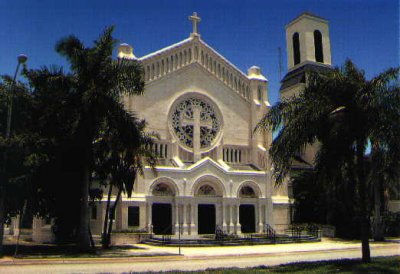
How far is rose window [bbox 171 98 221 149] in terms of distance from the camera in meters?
41.8

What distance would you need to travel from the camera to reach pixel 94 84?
24.5m

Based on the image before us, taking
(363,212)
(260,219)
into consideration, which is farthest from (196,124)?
(363,212)

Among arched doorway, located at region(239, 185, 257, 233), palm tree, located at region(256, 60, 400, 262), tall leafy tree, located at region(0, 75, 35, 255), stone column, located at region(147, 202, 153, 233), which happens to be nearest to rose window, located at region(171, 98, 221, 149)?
arched doorway, located at region(239, 185, 257, 233)

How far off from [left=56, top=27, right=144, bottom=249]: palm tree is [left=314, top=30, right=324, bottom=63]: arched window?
Result: 38.1 m

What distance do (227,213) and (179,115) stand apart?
33.9 ft

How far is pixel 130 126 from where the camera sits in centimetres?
2511

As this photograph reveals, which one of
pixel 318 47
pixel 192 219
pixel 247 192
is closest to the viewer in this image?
pixel 192 219

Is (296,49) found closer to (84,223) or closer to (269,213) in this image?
(269,213)

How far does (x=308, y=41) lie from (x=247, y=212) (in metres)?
26.4

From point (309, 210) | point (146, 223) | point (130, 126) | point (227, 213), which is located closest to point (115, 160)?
point (130, 126)

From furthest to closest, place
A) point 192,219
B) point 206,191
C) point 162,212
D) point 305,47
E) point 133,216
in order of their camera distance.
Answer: point 305,47 < point 206,191 < point 192,219 < point 162,212 < point 133,216

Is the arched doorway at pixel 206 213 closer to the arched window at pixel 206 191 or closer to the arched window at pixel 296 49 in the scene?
the arched window at pixel 206 191

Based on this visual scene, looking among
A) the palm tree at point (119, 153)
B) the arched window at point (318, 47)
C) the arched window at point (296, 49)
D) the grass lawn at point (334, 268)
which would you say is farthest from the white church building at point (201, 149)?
the grass lawn at point (334, 268)

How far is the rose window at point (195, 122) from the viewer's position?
41.8 meters
